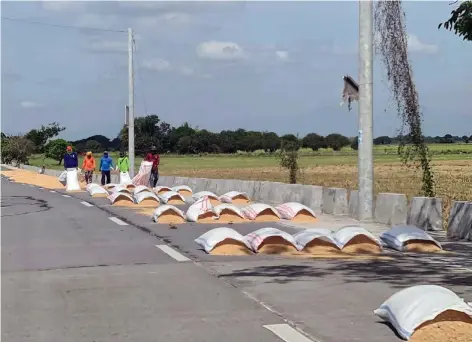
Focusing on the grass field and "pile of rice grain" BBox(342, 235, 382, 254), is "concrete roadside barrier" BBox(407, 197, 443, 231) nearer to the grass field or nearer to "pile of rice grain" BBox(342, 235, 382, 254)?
the grass field

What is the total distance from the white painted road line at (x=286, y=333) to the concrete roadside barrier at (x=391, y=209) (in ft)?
32.9

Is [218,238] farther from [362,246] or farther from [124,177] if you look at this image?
[124,177]

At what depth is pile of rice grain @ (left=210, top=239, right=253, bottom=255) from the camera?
11.9 meters

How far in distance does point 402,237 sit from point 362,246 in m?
0.77

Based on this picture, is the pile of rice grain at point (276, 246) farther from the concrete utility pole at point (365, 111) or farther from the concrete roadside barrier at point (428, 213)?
the concrete utility pole at point (365, 111)

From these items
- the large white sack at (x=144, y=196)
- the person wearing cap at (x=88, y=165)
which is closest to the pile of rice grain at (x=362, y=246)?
the large white sack at (x=144, y=196)

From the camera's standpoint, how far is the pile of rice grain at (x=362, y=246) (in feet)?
39.7

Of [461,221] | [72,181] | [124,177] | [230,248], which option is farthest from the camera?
[124,177]

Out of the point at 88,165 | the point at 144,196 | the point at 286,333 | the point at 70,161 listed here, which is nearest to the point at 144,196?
the point at 144,196

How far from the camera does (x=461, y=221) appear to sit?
14.1m

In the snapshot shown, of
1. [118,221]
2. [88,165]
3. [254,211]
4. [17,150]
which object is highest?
A: [17,150]

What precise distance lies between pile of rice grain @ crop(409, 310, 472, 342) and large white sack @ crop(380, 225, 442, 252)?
5.72m

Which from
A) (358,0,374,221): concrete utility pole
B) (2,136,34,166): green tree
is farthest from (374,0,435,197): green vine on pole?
(2,136,34,166): green tree

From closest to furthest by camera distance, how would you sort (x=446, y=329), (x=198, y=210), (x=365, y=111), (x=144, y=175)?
(x=446, y=329) < (x=198, y=210) < (x=365, y=111) < (x=144, y=175)
